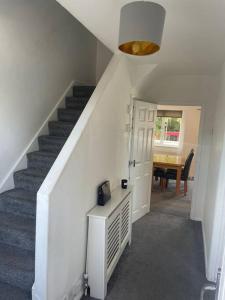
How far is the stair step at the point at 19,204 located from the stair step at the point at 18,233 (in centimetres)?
10

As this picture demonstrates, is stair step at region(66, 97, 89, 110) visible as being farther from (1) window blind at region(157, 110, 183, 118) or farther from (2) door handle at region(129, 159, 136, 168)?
(1) window blind at region(157, 110, 183, 118)

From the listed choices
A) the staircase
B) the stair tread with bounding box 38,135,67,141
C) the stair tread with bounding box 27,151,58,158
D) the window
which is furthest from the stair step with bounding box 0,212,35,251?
Result: the window

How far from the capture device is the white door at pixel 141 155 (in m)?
3.83

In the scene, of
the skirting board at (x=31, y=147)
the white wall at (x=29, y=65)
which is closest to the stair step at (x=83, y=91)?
the skirting board at (x=31, y=147)

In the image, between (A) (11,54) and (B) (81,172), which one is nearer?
Result: (B) (81,172)

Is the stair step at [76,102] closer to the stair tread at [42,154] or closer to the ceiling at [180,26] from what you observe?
the stair tread at [42,154]

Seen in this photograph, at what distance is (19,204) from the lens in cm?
257

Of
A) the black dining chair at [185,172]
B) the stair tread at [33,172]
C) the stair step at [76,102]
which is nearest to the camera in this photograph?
the stair tread at [33,172]

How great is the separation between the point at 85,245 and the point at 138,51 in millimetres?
1780

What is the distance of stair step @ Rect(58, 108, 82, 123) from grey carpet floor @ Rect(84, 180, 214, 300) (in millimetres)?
1968

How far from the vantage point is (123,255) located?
10.0 ft

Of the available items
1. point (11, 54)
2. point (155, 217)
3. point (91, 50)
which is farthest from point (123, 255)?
point (91, 50)

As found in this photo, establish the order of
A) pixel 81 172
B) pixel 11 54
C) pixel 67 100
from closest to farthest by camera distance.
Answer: pixel 81 172 < pixel 11 54 < pixel 67 100

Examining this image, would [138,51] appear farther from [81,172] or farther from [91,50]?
[91,50]
